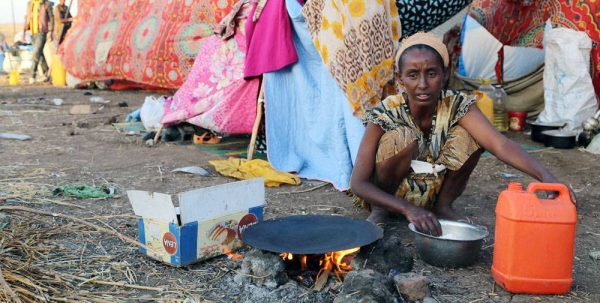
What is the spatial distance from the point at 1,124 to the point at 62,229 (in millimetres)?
4461

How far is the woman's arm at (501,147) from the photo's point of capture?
2.26 metres

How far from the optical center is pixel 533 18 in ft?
19.3

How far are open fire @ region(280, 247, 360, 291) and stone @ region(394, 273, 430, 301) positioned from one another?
214mm

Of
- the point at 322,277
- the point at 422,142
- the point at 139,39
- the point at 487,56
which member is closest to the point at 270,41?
the point at 422,142

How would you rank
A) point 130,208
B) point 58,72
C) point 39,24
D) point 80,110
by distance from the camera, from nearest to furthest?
point 130,208 → point 80,110 → point 58,72 → point 39,24

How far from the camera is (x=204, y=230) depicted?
227 centimetres

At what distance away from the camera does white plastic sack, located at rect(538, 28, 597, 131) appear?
5062 mm

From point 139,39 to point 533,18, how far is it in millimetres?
5381

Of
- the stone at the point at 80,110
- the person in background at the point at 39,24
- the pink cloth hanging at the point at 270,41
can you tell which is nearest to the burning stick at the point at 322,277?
the pink cloth hanging at the point at 270,41

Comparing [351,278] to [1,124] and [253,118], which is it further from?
[1,124]

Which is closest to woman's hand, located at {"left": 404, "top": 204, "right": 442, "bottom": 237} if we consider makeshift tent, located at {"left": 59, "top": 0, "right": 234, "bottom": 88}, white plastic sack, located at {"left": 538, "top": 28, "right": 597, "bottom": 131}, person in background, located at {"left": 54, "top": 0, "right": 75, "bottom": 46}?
white plastic sack, located at {"left": 538, "top": 28, "right": 597, "bottom": 131}

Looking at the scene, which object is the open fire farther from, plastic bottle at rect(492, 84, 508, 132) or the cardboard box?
Answer: plastic bottle at rect(492, 84, 508, 132)

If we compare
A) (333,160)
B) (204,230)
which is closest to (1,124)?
(333,160)

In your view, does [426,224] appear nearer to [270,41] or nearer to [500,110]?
[270,41]
